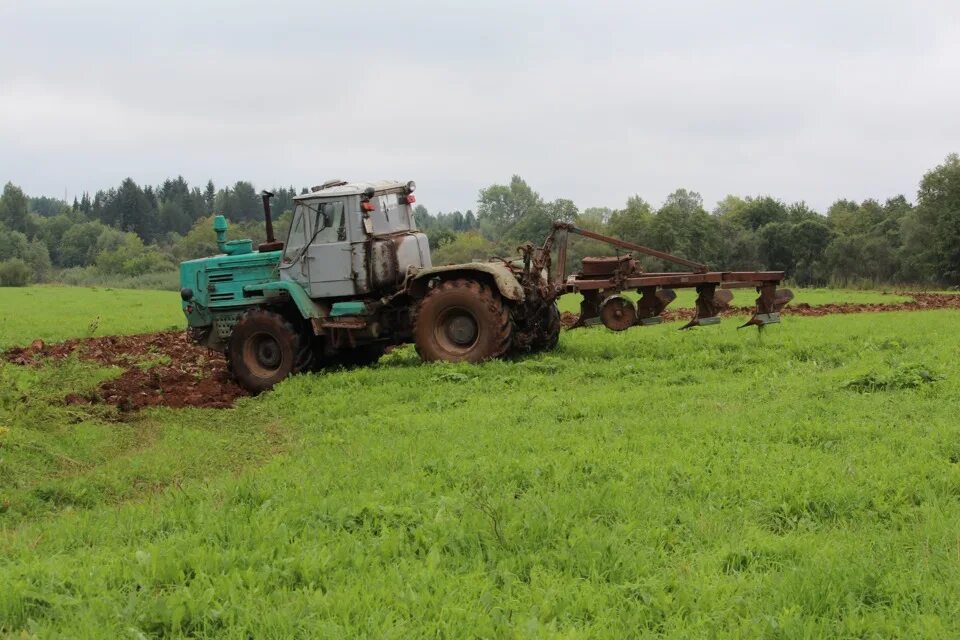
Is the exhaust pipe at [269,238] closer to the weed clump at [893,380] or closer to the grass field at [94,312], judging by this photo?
the grass field at [94,312]

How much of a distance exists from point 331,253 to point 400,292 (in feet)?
4.08

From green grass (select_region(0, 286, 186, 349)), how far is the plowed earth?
33.3 inches

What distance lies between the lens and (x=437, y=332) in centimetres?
1298

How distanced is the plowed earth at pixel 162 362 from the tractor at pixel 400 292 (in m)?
0.86

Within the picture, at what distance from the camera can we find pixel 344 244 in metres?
13.0

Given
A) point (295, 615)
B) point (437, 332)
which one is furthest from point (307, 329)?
point (295, 615)

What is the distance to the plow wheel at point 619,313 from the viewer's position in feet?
42.8

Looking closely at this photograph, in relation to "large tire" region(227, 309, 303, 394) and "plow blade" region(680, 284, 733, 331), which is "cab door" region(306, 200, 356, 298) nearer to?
"large tire" region(227, 309, 303, 394)

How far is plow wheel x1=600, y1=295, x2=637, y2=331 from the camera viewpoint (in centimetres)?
1304

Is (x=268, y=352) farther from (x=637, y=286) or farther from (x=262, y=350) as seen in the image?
(x=637, y=286)

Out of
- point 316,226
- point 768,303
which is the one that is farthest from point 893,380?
point 316,226

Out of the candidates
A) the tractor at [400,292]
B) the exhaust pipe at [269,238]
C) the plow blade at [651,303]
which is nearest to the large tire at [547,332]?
the tractor at [400,292]

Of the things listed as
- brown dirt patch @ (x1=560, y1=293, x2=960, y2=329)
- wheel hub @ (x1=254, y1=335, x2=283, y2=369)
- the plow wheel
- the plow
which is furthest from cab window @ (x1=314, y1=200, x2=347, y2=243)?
brown dirt patch @ (x1=560, y1=293, x2=960, y2=329)

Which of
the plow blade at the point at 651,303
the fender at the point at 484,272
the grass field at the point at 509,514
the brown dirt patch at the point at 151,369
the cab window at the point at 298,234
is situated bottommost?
the grass field at the point at 509,514
